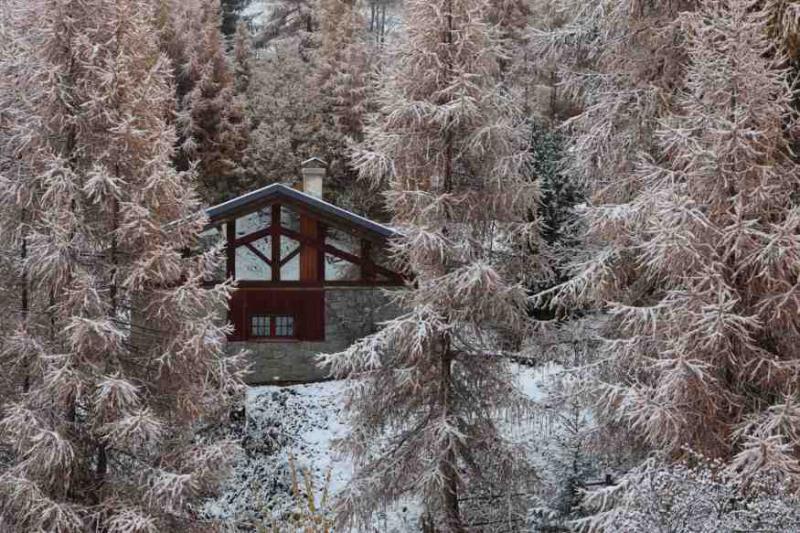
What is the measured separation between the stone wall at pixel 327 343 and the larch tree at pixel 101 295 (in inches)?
257

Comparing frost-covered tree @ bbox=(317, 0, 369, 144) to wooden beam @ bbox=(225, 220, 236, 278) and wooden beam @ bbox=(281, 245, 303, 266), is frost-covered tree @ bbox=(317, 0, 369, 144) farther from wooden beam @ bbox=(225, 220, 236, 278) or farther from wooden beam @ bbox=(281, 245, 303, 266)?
wooden beam @ bbox=(225, 220, 236, 278)

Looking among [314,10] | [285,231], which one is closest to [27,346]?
[285,231]

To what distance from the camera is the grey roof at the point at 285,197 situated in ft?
43.7

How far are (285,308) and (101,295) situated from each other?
7116 mm

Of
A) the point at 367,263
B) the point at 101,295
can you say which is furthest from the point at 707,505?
the point at 367,263

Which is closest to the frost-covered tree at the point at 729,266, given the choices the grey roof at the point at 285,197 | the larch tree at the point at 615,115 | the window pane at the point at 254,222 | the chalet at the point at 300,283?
the larch tree at the point at 615,115

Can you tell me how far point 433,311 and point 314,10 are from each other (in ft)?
69.4

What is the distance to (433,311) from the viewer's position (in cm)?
816

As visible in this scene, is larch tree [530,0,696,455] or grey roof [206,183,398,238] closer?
larch tree [530,0,696,455]

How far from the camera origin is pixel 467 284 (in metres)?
7.86

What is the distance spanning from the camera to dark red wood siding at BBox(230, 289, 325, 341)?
14200 mm

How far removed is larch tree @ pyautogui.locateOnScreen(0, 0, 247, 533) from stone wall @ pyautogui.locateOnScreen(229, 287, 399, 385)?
21.5 ft

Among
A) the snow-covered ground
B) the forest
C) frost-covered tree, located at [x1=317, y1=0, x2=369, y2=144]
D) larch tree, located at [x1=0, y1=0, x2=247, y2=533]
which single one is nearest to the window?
the snow-covered ground

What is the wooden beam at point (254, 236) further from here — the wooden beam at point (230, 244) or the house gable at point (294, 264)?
the wooden beam at point (230, 244)
